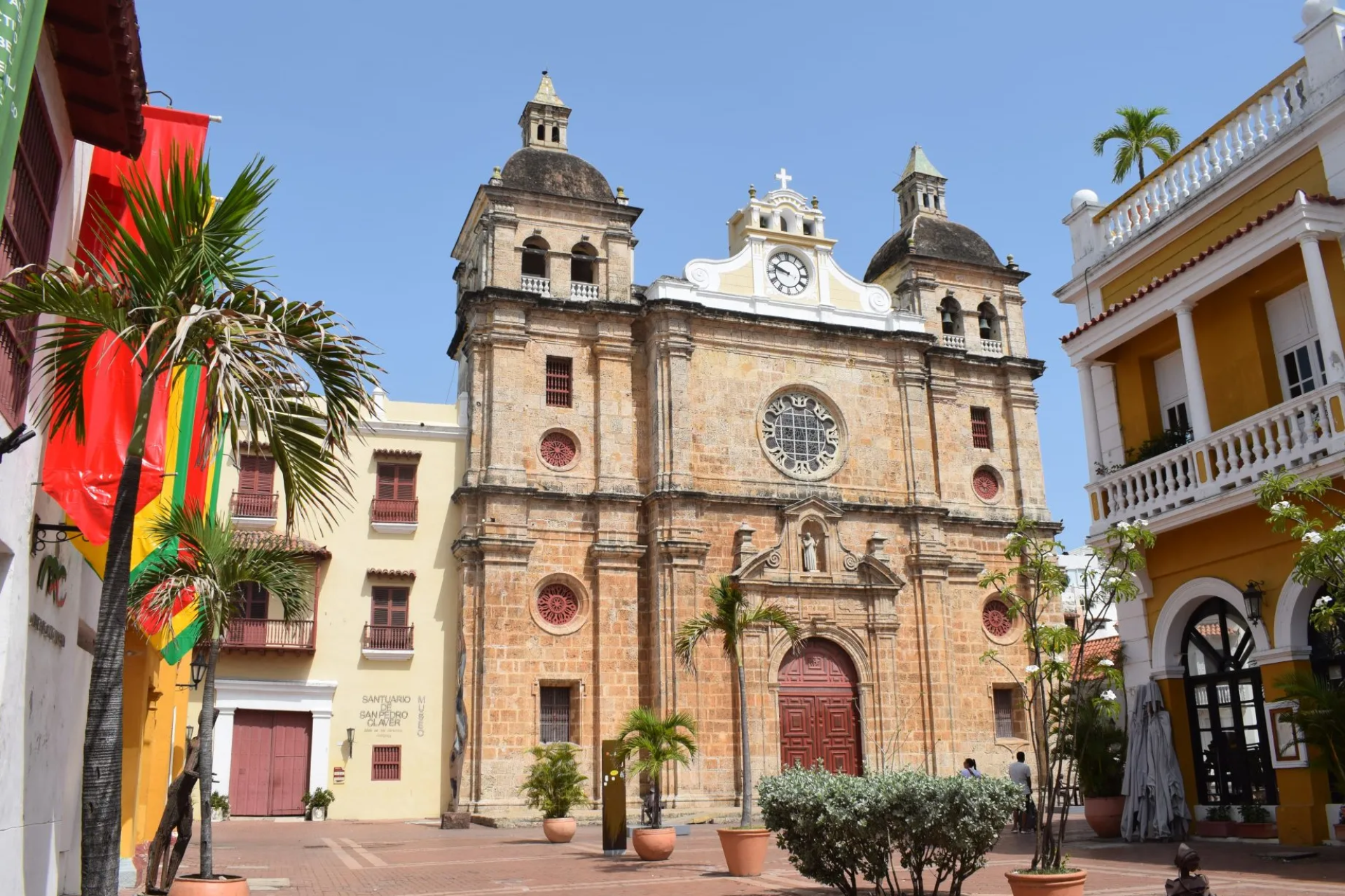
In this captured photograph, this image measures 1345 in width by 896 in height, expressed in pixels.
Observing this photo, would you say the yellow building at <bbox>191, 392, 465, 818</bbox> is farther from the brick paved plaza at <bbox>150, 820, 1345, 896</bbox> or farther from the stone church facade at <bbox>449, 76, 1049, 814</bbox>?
the brick paved plaza at <bbox>150, 820, 1345, 896</bbox>

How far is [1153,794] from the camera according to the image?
50.8 feet

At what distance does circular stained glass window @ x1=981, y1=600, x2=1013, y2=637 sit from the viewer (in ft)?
101

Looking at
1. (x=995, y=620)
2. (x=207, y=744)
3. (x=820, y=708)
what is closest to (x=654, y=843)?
(x=207, y=744)

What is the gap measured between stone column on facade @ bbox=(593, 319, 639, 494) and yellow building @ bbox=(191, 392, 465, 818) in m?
3.89

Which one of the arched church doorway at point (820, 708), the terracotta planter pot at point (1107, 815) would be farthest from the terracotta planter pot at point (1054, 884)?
the arched church doorway at point (820, 708)

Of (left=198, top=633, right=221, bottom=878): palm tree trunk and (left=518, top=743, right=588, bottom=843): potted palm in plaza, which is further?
(left=518, top=743, right=588, bottom=843): potted palm in plaza

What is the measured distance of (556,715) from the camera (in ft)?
86.6

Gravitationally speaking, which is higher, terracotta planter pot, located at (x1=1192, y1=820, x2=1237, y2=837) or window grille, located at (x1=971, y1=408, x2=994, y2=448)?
window grille, located at (x1=971, y1=408, x2=994, y2=448)

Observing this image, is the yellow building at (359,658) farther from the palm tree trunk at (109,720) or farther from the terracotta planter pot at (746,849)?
the palm tree trunk at (109,720)

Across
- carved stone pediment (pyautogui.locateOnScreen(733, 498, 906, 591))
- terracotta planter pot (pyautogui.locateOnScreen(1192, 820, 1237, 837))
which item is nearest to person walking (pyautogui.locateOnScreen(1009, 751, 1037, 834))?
terracotta planter pot (pyautogui.locateOnScreen(1192, 820, 1237, 837))

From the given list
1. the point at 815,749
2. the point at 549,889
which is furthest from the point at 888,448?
the point at 549,889

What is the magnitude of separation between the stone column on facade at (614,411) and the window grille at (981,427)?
10497 millimetres

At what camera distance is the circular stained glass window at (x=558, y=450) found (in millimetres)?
28016

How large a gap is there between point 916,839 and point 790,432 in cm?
2050
